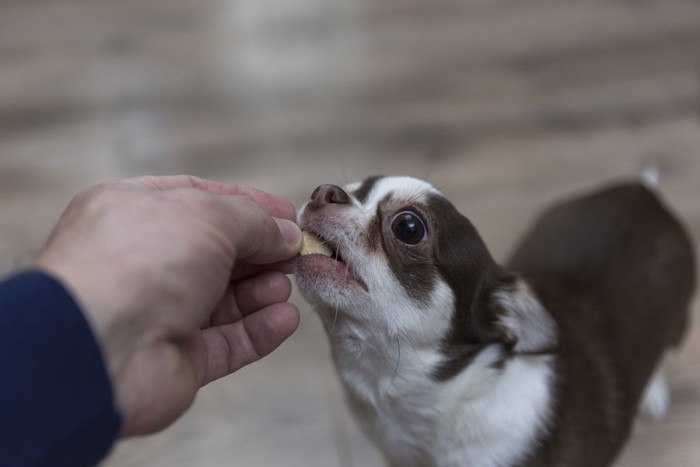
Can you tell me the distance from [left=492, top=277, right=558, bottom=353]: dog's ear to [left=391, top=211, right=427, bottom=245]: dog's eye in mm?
190

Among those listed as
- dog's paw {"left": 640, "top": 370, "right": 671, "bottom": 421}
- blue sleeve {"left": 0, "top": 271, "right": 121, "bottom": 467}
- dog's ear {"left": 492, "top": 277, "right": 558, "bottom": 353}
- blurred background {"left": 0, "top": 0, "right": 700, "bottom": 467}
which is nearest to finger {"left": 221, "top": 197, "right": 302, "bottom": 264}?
blue sleeve {"left": 0, "top": 271, "right": 121, "bottom": 467}

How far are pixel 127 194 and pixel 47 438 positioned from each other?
32 centimetres

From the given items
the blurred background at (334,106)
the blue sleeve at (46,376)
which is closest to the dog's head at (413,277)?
the blue sleeve at (46,376)

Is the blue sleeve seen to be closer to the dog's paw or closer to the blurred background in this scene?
the blurred background

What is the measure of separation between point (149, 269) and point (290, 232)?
0.96 ft

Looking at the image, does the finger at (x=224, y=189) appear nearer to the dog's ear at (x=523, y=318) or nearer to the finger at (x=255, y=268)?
the finger at (x=255, y=268)

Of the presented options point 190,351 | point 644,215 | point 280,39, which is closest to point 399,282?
point 190,351

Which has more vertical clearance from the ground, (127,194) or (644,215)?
(127,194)

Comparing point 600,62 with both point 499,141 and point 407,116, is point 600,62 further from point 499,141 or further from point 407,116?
point 407,116

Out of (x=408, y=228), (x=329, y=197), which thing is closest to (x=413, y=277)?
(x=408, y=228)

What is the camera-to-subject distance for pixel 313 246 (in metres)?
1.12

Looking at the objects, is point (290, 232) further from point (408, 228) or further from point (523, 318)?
point (523, 318)

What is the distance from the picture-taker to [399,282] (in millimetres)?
1080

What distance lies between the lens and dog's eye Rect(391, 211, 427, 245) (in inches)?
43.1
